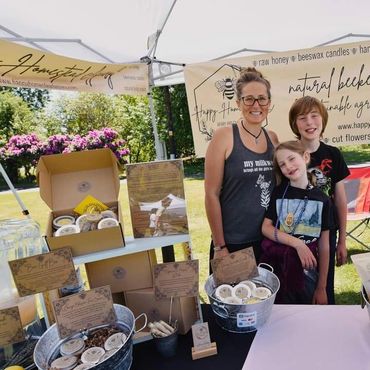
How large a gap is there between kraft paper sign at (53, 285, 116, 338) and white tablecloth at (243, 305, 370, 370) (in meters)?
0.40

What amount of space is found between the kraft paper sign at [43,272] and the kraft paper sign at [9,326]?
0.16ft

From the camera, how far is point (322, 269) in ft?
4.57

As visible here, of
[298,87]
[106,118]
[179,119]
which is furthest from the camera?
[106,118]

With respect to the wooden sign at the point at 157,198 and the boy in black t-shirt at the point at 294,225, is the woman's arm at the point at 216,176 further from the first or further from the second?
the wooden sign at the point at 157,198

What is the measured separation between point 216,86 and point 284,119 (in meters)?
0.53

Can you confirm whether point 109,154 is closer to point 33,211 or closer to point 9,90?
point 33,211

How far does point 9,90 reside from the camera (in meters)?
14.8

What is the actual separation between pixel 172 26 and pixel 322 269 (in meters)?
1.83

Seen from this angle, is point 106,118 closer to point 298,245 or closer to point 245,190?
point 245,190

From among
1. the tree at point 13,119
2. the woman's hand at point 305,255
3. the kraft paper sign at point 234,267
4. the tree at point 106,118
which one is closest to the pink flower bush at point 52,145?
the tree at point 106,118

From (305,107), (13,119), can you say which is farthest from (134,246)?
(13,119)

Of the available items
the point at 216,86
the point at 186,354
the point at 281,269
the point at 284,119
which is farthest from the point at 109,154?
the point at 284,119

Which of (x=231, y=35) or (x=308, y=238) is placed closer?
(x=308, y=238)

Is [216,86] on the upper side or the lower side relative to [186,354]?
upper
